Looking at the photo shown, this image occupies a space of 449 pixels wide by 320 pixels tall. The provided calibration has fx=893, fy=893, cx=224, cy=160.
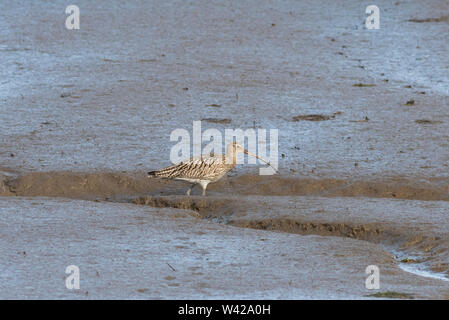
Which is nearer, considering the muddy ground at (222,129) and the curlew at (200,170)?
the muddy ground at (222,129)

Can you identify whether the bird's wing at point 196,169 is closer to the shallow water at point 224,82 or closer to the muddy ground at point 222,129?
the muddy ground at point 222,129

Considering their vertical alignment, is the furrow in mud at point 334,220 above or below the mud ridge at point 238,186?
below

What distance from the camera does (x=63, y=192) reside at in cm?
972

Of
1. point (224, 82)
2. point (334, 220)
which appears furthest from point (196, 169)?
point (224, 82)

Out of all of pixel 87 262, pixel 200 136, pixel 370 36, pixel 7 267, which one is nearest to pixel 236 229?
pixel 87 262

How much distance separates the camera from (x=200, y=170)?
970cm

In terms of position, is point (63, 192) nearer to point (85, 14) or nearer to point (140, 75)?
point (140, 75)

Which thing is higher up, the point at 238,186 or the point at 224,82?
the point at 224,82

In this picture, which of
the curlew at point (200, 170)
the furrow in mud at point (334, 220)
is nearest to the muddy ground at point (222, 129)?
the furrow in mud at point (334, 220)

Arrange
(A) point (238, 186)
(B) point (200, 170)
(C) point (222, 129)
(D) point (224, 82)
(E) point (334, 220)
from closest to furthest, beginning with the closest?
(E) point (334, 220) < (B) point (200, 170) < (A) point (238, 186) < (C) point (222, 129) < (D) point (224, 82)

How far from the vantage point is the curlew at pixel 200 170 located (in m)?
9.72

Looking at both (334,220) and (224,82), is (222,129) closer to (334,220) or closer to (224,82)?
(224,82)

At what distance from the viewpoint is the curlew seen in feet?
31.9

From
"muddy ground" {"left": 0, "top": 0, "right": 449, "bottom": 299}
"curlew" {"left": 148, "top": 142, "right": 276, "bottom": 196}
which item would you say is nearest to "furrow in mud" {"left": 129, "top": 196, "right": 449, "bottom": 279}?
"muddy ground" {"left": 0, "top": 0, "right": 449, "bottom": 299}
